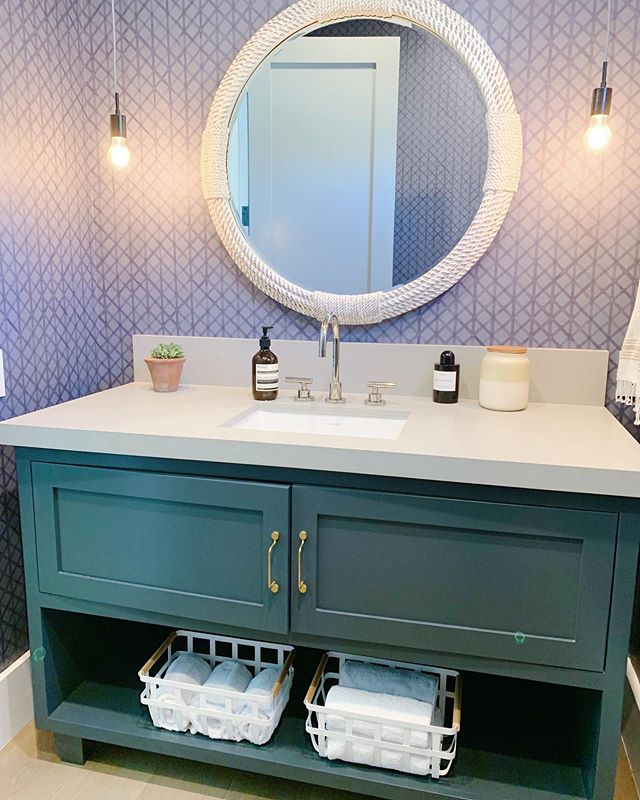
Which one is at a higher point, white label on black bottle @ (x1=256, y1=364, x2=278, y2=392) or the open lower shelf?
white label on black bottle @ (x1=256, y1=364, x2=278, y2=392)

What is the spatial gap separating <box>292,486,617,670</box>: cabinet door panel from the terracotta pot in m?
0.69

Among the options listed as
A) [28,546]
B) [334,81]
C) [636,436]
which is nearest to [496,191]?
[334,81]

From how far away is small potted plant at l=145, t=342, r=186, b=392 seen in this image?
1.86 m

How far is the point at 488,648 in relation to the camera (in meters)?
1.32

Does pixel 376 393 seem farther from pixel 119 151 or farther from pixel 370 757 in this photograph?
pixel 119 151

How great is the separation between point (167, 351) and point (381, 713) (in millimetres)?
1103

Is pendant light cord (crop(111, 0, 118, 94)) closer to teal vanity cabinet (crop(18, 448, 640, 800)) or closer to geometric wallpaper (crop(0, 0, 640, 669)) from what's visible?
geometric wallpaper (crop(0, 0, 640, 669))

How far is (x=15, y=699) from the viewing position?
1758 millimetres

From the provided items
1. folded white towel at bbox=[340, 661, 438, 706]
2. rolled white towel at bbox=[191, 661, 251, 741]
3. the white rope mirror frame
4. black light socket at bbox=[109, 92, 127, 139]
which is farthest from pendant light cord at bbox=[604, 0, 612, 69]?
rolled white towel at bbox=[191, 661, 251, 741]

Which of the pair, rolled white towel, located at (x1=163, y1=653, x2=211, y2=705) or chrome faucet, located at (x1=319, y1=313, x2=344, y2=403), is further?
chrome faucet, located at (x1=319, y1=313, x2=344, y2=403)

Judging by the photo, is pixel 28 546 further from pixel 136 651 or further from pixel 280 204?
pixel 280 204

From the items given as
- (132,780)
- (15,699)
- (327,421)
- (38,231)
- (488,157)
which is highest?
(488,157)

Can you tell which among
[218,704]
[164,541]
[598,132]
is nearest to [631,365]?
[598,132]

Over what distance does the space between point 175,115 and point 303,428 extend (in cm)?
102
